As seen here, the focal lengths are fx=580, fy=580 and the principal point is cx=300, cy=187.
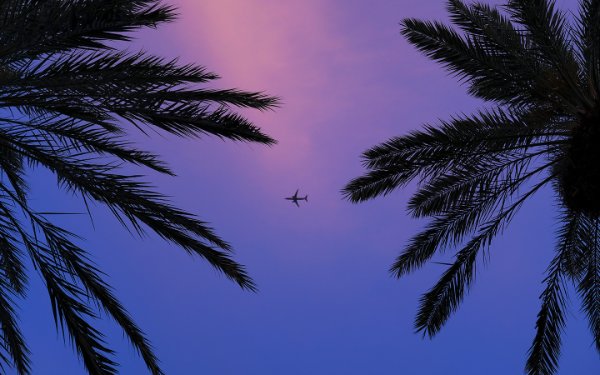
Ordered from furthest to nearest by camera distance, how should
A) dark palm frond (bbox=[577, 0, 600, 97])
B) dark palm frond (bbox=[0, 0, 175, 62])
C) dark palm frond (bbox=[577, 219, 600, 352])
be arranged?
dark palm frond (bbox=[577, 219, 600, 352]) < dark palm frond (bbox=[577, 0, 600, 97]) < dark palm frond (bbox=[0, 0, 175, 62])

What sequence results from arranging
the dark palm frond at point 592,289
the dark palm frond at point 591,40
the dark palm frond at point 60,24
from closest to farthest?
the dark palm frond at point 60,24, the dark palm frond at point 591,40, the dark palm frond at point 592,289

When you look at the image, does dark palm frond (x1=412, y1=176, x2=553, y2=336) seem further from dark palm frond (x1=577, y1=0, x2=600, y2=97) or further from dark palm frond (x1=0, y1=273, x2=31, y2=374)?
dark palm frond (x1=0, y1=273, x2=31, y2=374)

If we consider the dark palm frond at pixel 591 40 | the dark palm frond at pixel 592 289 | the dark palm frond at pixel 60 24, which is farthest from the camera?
the dark palm frond at pixel 592 289

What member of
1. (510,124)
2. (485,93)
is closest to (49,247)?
(510,124)

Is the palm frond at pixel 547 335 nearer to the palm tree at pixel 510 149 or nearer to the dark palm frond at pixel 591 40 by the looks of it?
the palm tree at pixel 510 149

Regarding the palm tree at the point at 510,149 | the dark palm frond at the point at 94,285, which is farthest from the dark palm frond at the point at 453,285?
the dark palm frond at the point at 94,285

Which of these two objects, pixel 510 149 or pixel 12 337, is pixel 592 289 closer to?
pixel 510 149

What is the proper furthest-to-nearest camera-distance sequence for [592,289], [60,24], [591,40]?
1. [592,289]
2. [591,40]
3. [60,24]

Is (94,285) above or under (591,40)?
under

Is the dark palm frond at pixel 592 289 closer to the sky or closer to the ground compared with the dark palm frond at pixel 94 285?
closer to the sky

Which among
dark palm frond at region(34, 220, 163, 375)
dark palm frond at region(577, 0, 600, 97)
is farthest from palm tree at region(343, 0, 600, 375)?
dark palm frond at region(34, 220, 163, 375)

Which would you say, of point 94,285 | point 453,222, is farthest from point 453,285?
point 94,285

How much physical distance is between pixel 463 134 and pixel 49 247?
572cm

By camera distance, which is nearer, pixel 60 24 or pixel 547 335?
pixel 60 24
